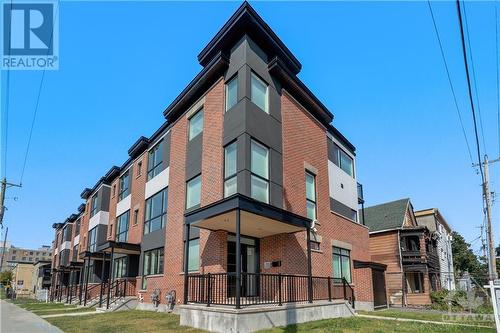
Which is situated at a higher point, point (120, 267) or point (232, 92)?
point (232, 92)

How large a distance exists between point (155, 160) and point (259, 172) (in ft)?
34.2

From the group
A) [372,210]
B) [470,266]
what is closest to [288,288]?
[372,210]

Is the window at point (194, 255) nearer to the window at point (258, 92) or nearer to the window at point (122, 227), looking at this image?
the window at point (258, 92)

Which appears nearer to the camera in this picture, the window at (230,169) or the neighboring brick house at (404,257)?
the window at (230,169)

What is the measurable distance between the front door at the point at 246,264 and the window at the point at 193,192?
2.76 metres

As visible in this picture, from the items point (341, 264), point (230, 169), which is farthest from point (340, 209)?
point (230, 169)

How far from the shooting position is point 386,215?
30859 millimetres

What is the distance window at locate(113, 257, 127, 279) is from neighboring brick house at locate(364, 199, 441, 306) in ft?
60.3

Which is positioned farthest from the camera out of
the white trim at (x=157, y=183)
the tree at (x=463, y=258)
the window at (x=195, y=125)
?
the tree at (x=463, y=258)

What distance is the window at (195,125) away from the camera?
1742cm

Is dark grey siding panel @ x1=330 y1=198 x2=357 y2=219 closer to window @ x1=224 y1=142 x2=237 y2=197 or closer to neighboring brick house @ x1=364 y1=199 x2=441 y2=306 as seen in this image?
neighboring brick house @ x1=364 y1=199 x2=441 y2=306

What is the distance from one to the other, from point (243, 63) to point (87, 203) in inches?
1138

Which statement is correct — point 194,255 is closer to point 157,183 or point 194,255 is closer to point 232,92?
point 157,183

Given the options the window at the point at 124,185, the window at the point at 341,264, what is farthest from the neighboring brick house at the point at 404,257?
the window at the point at 124,185
